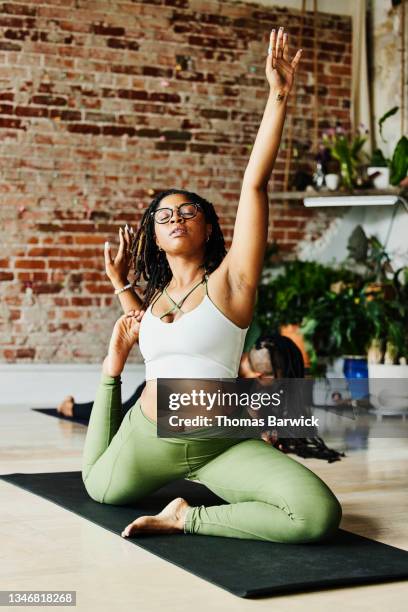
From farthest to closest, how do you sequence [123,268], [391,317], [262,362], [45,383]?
[45,383], [391,317], [262,362], [123,268]

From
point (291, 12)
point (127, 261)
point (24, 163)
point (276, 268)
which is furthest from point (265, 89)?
point (127, 261)

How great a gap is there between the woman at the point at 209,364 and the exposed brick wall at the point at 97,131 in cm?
349

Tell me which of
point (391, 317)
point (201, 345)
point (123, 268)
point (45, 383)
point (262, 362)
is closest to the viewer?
point (201, 345)

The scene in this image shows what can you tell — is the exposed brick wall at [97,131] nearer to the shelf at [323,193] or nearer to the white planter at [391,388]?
the shelf at [323,193]

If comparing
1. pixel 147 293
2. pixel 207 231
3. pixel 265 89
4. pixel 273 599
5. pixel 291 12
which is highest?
pixel 291 12

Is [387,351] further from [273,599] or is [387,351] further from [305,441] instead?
[273,599]

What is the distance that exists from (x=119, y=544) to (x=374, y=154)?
4.63m

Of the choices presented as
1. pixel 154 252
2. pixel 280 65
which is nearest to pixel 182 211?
pixel 154 252

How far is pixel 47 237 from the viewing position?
6418mm

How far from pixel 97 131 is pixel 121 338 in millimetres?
3808

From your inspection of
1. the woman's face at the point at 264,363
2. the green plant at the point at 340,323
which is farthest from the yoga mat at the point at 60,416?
the green plant at the point at 340,323

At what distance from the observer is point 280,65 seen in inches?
96.7

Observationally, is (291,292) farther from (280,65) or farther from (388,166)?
(280,65)

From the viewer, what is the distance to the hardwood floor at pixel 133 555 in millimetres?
2102
